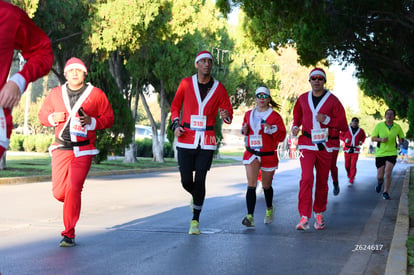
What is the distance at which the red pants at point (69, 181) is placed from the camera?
23.6ft

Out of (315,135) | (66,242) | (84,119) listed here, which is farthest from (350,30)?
(66,242)

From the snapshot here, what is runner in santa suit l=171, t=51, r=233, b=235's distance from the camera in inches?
331

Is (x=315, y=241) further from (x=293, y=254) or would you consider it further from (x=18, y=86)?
(x=18, y=86)

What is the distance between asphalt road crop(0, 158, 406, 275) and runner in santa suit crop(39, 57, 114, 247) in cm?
50

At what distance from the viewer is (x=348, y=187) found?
19.1m

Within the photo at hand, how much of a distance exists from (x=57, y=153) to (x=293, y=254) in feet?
9.06

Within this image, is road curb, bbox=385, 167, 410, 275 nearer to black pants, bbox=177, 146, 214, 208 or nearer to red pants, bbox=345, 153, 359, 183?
black pants, bbox=177, 146, 214, 208

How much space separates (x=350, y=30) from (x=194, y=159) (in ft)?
17.9

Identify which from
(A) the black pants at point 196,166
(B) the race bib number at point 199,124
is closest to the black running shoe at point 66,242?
(A) the black pants at point 196,166

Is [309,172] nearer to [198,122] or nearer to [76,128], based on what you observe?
[198,122]

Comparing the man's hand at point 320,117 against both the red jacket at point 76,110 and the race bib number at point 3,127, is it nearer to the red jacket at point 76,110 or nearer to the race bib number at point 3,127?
the red jacket at point 76,110

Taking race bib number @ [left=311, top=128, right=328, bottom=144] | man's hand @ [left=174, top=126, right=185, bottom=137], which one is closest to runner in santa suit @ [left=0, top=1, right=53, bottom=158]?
man's hand @ [left=174, top=126, right=185, bottom=137]

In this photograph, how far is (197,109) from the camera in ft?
27.7

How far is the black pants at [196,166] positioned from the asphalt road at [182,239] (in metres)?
0.54
